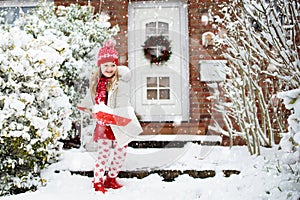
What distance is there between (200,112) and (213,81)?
67 centimetres

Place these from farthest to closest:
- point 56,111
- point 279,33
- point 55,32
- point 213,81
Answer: point 213,81, point 55,32, point 56,111, point 279,33

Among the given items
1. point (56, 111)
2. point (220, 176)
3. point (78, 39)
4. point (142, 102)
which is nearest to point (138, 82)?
point (142, 102)

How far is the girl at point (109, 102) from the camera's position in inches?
138

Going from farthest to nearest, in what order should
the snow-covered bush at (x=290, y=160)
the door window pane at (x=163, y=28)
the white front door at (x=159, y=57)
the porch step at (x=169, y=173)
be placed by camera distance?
the door window pane at (x=163, y=28) < the white front door at (x=159, y=57) < the porch step at (x=169, y=173) < the snow-covered bush at (x=290, y=160)

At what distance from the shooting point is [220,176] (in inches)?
144

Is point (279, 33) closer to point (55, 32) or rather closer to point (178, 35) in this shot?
point (55, 32)

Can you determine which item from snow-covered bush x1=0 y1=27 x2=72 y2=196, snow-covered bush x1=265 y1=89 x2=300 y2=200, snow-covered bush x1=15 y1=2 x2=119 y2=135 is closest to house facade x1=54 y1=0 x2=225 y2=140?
snow-covered bush x1=15 y1=2 x2=119 y2=135

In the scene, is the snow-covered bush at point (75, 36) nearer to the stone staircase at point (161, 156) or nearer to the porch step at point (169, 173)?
the stone staircase at point (161, 156)

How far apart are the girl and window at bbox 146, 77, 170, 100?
302cm

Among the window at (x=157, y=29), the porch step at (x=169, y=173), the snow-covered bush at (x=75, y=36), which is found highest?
the window at (x=157, y=29)

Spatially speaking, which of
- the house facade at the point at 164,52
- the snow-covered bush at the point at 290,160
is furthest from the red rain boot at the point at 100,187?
the house facade at the point at 164,52

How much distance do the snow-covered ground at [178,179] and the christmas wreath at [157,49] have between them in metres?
2.50

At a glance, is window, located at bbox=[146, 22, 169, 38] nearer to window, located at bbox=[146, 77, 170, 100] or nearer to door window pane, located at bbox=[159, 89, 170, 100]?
window, located at bbox=[146, 77, 170, 100]

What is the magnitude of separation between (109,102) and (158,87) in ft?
10.6
